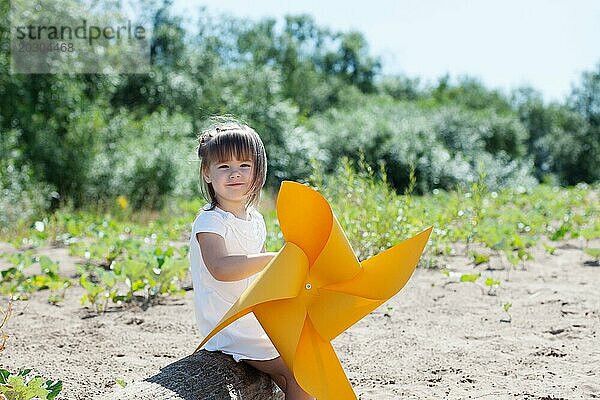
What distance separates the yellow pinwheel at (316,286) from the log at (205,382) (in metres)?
0.18

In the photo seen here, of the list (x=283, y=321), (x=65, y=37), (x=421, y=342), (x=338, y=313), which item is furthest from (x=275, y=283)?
(x=65, y=37)

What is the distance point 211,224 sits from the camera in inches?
108

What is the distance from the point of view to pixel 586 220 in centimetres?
824

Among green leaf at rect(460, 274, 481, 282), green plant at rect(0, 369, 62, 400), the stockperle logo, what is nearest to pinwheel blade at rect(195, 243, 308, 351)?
green plant at rect(0, 369, 62, 400)

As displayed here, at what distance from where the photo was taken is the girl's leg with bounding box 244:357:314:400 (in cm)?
267

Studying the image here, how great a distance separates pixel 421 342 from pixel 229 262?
1.55 m

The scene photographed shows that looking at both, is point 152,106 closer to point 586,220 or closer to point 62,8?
point 62,8

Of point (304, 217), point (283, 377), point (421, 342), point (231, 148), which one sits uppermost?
point (231, 148)

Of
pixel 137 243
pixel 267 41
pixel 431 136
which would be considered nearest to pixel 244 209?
pixel 137 243

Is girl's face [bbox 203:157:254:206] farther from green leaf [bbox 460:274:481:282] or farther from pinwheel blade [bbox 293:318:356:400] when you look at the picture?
green leaf [bbox 460:274:481:282]

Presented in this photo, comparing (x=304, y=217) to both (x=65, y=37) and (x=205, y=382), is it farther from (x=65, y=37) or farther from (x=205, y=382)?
(x=65, y=37)

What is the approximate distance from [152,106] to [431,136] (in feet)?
26.9

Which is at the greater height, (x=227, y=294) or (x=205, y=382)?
(x=227, y=294)

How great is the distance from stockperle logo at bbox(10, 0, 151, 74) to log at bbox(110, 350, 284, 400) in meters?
11.0
